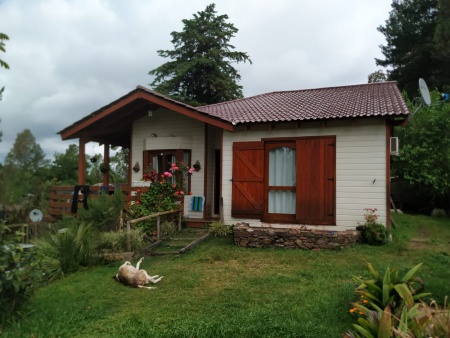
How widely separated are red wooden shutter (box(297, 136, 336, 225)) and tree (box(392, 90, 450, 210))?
811cm

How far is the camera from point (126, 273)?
5.57 metres

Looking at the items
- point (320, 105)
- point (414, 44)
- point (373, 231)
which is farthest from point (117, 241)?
point (414, 44)

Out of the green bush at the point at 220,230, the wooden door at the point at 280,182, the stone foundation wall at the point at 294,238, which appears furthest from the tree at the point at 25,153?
the wooden door at the point at 280,182

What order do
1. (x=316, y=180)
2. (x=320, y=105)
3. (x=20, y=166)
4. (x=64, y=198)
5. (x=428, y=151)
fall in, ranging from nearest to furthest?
(x=20, y=166) < (x=316, y=180) < (x=320, y=105) < (x=64, y=198) < (x=428, y=151)

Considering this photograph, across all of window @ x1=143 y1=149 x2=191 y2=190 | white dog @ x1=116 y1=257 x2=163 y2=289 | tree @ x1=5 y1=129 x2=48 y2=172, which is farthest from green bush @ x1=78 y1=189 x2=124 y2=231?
white dog @ x1=116 y1=257 x2=163 y2=289

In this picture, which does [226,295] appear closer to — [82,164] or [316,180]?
[316,180]

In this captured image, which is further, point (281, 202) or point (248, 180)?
point (248, 180)

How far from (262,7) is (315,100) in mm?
4329

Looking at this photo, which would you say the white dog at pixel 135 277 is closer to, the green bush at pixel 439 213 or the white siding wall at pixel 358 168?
the white siding wall at pixel 358 168

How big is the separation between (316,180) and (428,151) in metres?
8.95

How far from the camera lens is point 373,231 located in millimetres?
7770

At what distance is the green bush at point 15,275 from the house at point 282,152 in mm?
5673

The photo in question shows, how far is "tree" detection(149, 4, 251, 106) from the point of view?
25.1 meters

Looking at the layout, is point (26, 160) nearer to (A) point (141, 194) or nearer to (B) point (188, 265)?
(A) point (141, 194)
